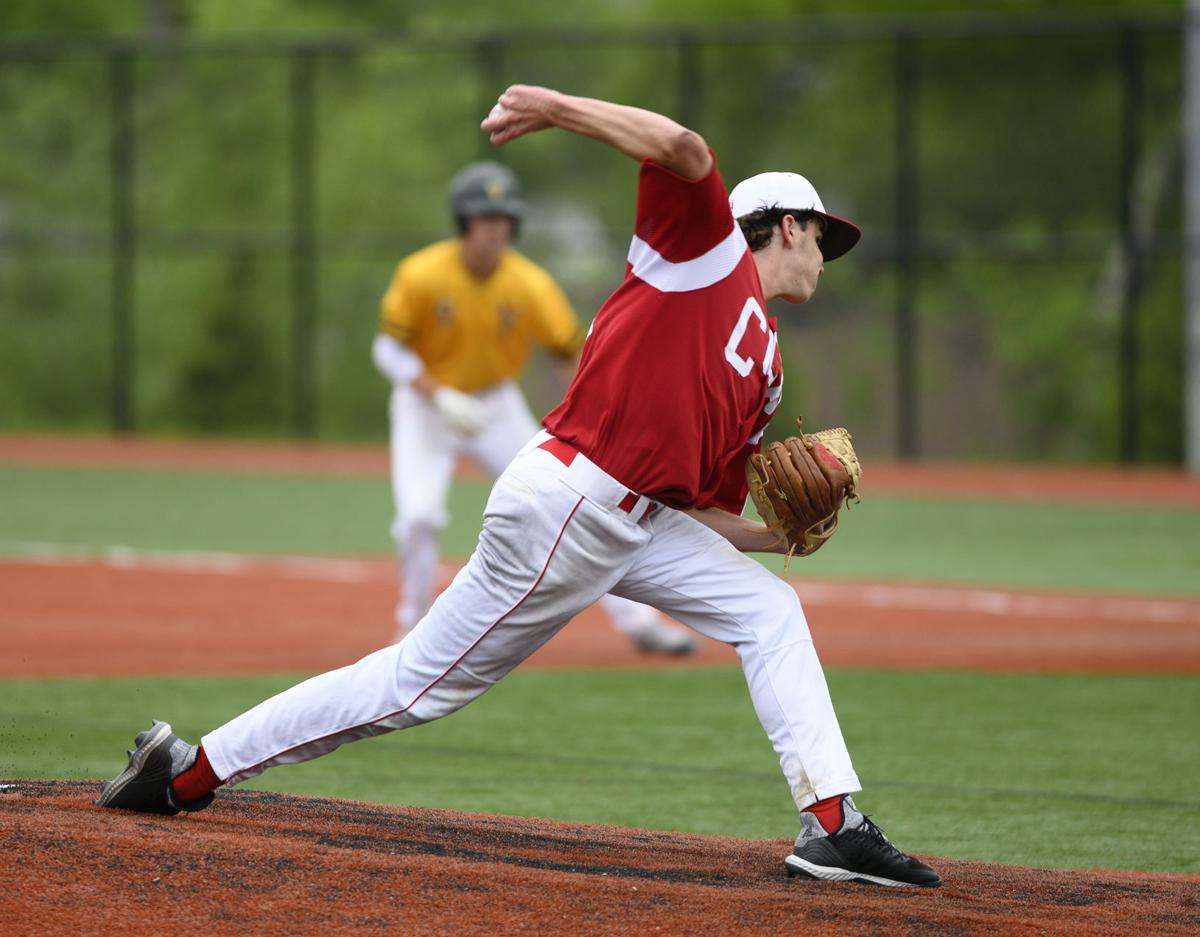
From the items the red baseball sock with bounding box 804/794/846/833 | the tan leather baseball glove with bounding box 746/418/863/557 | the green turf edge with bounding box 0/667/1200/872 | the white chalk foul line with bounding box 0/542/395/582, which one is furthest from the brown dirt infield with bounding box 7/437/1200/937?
the white chalk foul line with bounding box 0/542/395/582

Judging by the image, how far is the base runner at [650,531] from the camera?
5.07 metres

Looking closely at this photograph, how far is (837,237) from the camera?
5633mm

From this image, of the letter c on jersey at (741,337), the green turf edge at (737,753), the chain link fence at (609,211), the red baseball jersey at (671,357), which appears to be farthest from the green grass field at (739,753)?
the chain link fence at (609,211)

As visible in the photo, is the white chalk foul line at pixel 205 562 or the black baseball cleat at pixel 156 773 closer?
the black baseball cleat at pixel 156 773

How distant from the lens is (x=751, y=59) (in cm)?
3181

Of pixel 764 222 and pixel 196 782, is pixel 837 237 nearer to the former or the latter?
pixel 764 222

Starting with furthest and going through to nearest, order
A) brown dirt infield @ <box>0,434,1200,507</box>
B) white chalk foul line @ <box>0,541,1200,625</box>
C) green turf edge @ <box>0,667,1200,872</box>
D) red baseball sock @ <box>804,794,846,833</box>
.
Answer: brown dirt infield @ <box>0,434,1200,507</box>
white chalk foul line @ <box>0,541,1200,625</box>
green turf edge @ <box>0,667,1200,872</box>
red baseball sock @ <box>804,794,846,833</box>

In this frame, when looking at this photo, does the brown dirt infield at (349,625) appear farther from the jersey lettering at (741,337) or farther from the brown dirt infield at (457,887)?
the jersey lettering at (741,337)

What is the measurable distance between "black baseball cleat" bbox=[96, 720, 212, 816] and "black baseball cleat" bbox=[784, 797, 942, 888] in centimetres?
172

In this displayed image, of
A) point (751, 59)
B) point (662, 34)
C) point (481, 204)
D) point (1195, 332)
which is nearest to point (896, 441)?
point (1195, 332)

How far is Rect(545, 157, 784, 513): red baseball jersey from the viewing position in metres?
5.03

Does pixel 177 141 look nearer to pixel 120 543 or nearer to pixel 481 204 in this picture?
pixel 120 543

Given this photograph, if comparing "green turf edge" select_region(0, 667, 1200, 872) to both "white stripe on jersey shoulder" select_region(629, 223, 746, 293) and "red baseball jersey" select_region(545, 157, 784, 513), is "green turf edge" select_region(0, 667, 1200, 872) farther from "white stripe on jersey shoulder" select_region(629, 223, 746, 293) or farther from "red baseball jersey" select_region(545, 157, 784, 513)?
"white stripe on jersey shoulder" select_region(629, 223, 746, 293)

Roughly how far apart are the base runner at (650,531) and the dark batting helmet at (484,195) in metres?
4.92
